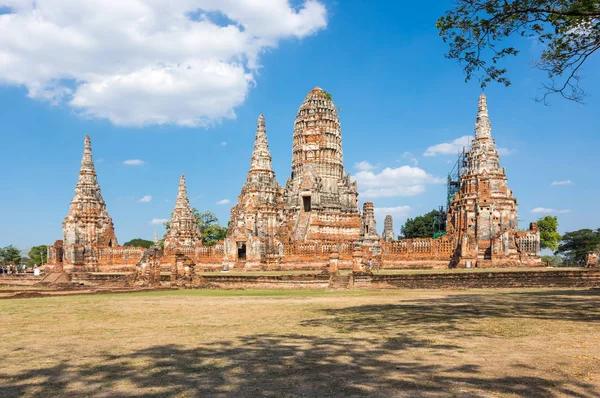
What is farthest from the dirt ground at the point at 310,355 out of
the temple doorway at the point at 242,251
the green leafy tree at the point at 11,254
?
the green leafy tree at the point at 11,254

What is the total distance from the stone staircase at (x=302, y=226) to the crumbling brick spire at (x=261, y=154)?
16.1 ft

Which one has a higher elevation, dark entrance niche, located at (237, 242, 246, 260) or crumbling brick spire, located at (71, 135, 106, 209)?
crumbling brick spire, located at (71, 135, 106, 209)

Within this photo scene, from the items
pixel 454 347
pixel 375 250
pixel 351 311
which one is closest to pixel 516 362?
pixel 454 347

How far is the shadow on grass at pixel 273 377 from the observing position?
5.04 metres

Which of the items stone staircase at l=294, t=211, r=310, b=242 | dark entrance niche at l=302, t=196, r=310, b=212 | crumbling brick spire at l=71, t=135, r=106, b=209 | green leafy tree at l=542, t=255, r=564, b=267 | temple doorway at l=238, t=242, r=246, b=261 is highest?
crumbling brick spire at l=71, t=135, r=106, b=209

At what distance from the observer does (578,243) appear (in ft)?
233

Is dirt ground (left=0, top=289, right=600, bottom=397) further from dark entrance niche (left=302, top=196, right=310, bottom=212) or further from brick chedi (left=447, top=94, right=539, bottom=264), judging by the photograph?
dark entrance niche (left=302, top=196, right=310, bottom=212)

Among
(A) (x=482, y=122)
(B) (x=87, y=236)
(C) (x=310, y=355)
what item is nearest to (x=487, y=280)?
(C) (x=310, y=355)

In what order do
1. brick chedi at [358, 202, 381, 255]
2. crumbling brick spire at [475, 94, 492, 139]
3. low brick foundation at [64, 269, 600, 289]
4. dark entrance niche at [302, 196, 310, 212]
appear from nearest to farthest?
1. low brick foundation at [64, 269, 600, 289]
2. brick chedi at [358, 202, 381, 255]
3. crumbling brick spire at [475, 94, 492, 139]
4. dark entrance niche at [302, 196, 310, 212]

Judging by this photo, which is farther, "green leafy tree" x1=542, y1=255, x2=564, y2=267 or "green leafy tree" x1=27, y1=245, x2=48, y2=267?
"green leafy tree" x1=27, y1=245, x2=48, y2=267

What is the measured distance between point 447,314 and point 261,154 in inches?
1612

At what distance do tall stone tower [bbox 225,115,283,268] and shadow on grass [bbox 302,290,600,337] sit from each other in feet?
104

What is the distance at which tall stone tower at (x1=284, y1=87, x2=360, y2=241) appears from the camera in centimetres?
4953

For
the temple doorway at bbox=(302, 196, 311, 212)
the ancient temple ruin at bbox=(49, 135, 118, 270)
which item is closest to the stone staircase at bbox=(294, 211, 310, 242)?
the temple doorway at bbox=(302, 196, 311, 212)
